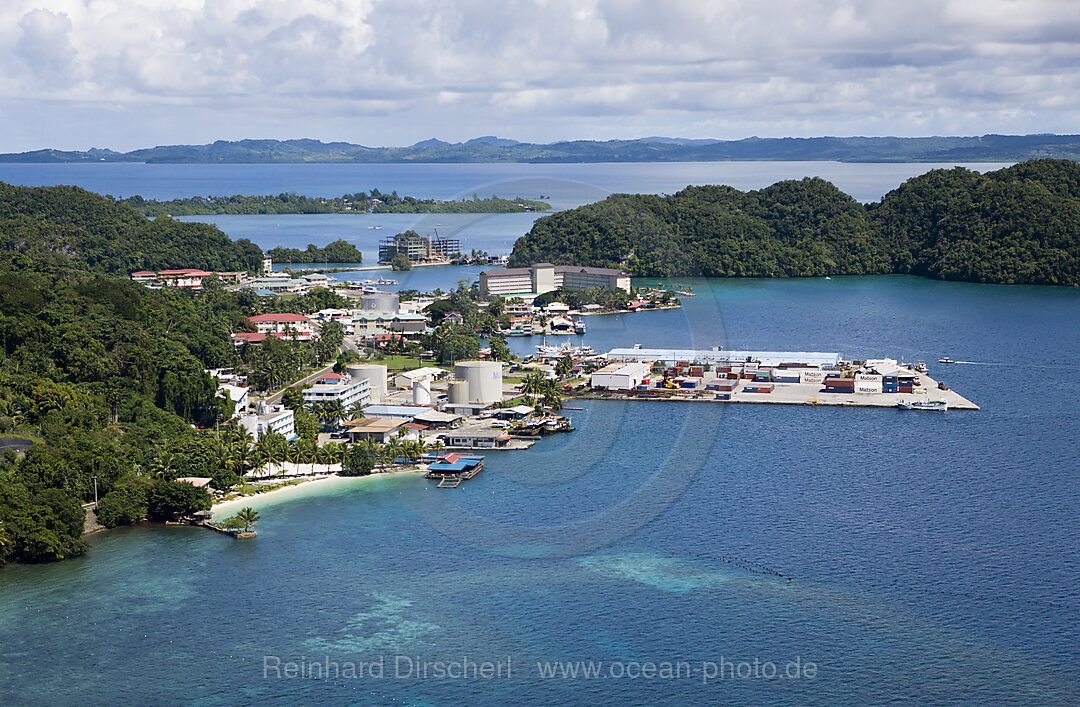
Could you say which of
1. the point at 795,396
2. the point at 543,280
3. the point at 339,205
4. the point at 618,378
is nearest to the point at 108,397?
the point at 618,378

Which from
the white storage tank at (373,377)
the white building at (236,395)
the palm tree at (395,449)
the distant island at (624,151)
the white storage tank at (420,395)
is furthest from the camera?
the distant island at (624,151)

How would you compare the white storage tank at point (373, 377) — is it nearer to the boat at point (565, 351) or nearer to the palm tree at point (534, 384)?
the palm tree at point (534, 384)

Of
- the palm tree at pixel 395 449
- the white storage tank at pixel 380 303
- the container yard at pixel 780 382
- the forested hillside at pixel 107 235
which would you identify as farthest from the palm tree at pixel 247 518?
Answer: the forested hillside at pixel 107 235

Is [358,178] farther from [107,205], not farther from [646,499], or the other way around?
[646,499]

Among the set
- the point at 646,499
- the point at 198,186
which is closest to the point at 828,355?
the point at 646,499

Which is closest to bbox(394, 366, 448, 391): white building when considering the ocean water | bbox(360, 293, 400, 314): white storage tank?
bbox(360, 293, 400, 314): white storage tank

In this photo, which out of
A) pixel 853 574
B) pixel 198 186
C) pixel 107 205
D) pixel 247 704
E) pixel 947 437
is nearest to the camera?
pixel 247 704
